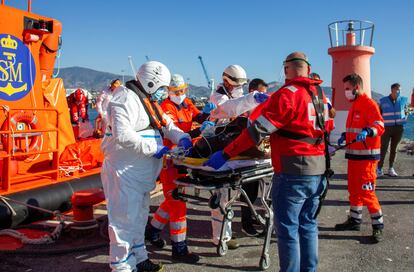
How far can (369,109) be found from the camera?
5.00 meters

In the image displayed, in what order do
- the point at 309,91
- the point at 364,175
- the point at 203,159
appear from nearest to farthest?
the point at 309,91, the point at 203,159, the point at 364,175

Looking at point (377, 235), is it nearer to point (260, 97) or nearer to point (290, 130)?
point (260, 97)

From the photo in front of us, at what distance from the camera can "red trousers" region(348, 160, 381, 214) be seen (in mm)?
4910

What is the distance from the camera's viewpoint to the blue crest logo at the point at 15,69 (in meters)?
5.91

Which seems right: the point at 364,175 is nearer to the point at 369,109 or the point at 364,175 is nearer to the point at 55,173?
the point at 369,109

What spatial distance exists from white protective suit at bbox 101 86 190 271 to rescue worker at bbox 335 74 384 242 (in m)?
2.47

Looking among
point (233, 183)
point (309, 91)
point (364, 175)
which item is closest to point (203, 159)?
point (233, 183)

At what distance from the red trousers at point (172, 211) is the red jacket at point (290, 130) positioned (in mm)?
1308

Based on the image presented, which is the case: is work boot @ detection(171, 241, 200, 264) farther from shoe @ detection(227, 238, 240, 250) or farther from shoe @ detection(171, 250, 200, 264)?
shoe @ detection(227, 238, 240, 250)

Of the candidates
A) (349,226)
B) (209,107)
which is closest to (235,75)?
(209,107)

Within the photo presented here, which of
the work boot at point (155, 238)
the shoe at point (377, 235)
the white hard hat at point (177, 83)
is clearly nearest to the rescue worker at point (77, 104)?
the white hard hat at point (177, 83)

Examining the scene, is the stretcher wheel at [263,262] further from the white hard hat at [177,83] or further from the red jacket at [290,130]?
the white hard hat at [177,83]

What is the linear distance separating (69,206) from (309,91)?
149 inches

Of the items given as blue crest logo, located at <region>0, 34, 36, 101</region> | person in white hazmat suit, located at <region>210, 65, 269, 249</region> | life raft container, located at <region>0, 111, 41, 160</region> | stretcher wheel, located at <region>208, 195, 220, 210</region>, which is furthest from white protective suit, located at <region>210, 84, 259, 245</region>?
blue crest logo, located at <region>0, 34, 36, 101</region>
